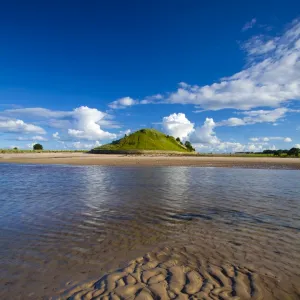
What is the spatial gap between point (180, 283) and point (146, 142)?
14568 cm

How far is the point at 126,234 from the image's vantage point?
870 cm

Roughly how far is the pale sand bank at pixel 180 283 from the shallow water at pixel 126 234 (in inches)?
11.7

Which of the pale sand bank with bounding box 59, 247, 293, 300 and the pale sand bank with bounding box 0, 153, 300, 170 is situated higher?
the pale sand bank with bounding box 0, 153, 300, 170

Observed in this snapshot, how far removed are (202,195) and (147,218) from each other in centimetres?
634

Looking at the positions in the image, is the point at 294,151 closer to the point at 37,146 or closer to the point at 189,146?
the point at 189,146

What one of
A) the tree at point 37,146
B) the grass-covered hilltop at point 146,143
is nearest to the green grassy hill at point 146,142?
the grass-covered hilltop at point 146,143

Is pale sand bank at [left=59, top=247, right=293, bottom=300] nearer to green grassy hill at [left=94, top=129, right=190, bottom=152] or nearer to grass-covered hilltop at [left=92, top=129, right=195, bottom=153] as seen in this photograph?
grass-covered hilltop at [left=92, top=129, right=195, bottom=153]

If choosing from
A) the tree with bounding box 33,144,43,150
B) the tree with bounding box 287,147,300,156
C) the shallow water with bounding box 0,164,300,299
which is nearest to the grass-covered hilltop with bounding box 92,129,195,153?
the tree with bounding box 33,144,43,150

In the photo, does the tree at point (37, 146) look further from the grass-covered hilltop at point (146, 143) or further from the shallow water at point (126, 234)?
the shallow water at point (126, 234)

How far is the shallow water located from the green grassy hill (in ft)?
408

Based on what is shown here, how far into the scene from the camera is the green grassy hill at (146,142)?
143625 mm

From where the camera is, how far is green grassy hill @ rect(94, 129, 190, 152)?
144m

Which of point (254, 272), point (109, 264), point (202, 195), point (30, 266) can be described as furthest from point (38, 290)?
point (202, 195)

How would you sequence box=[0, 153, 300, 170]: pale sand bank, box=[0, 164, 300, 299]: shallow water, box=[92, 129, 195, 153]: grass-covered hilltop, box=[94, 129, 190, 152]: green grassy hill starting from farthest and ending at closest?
box=[94, 129, 190, 152]: green grassy hill < box=[92, 129, 195, 153]: grass-covered hilltop < box=[0, 153, 300, 170]: pale sand bank < box=[0, 164, 300, 299]: shallow water
